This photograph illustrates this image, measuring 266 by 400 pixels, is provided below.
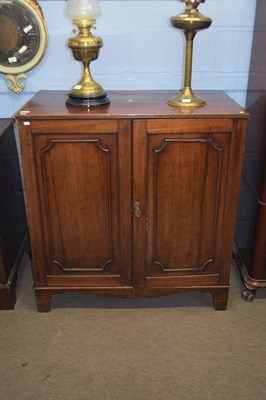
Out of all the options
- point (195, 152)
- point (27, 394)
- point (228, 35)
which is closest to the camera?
point (27, 394)

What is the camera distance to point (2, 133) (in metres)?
2.02

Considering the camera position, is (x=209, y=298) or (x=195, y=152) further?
(x=209, y=298)

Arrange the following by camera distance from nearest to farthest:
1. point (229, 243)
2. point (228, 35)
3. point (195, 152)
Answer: point (195, 152)
point (229, 243)
point (228, 35)

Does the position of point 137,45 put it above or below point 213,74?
above

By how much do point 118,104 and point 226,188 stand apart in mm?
620

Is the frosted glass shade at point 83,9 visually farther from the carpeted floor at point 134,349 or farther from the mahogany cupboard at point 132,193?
the carpeted floor at point 134,349

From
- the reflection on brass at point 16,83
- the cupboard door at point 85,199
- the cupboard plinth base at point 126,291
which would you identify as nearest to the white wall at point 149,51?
the reflection on brass at point 16,83

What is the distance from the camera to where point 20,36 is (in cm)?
209

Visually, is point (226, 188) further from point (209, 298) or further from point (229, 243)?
point (209, 298)

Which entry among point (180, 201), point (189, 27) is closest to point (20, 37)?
point (189, 27)

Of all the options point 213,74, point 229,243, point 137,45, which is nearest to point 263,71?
point 213,74

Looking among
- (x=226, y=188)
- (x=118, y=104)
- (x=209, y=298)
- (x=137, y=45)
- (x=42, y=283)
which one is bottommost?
(x=209, y=298)

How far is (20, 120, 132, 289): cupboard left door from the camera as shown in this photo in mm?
1753

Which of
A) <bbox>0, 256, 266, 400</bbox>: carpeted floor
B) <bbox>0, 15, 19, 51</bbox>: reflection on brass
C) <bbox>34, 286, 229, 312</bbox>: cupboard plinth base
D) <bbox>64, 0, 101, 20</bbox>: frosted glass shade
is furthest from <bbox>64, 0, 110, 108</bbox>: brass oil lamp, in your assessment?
<bbox>0, 256, 266, 400</bbox>: carpeted floor
